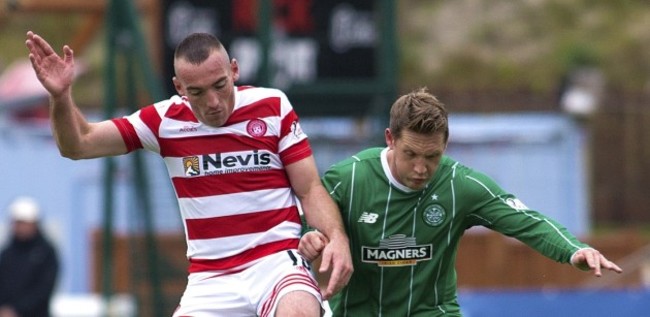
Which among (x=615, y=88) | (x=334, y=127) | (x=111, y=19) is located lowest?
(x=615, y=88)

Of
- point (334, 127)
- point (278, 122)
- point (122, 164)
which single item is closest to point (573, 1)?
point (334, 127)

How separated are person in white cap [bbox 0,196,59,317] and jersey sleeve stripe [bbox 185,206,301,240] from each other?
726cm

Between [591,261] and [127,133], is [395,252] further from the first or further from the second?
[127,133]

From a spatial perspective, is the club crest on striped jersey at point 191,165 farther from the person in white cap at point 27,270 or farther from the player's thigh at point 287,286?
the person in white cap at point 27,270

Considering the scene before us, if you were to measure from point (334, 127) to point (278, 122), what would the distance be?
10022 mm

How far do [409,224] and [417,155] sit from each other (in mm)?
443

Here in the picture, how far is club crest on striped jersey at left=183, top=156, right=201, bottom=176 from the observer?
6.85m

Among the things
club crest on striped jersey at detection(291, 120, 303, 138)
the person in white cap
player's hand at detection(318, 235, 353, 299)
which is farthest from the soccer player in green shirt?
the person in white cap

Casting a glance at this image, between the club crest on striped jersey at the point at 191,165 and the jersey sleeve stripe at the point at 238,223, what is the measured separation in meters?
0.22

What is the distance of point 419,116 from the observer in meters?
6.69

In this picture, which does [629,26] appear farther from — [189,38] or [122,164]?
[189,38]

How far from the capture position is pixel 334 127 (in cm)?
1694

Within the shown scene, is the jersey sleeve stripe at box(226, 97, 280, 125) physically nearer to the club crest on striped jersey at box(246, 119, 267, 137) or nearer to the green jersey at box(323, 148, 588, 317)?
the club crest on striped jersey at box(246, 119, 267, 137)

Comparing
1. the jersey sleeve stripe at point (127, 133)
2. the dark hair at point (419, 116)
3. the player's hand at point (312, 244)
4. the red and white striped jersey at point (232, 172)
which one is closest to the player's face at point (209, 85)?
the red and white striped jersey at point (232, 172)
